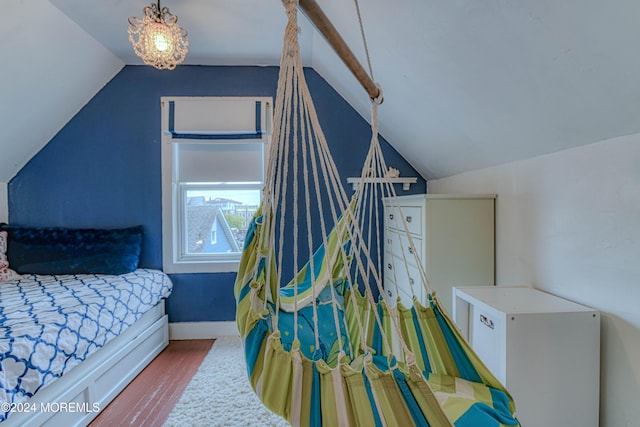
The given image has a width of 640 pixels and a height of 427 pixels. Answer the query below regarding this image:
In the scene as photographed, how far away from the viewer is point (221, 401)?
185 cm

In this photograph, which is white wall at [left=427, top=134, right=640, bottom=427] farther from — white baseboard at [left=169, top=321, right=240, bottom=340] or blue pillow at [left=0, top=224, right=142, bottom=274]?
blue pillow at [left=0, top=224, right=142, bottom=274]

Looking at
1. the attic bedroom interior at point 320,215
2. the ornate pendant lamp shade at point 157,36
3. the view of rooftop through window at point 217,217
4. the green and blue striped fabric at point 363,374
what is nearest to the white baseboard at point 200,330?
the attic bedroom interior at point 320,215

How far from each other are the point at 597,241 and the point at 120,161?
3262 mm

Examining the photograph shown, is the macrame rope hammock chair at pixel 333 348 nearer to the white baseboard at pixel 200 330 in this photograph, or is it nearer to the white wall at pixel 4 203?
the white baseboard at pixel 200 330

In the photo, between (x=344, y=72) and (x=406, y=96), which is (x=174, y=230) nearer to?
(x=344, y=72)

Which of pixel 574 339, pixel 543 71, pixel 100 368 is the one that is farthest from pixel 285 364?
pixel 100 368

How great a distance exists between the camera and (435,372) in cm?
109

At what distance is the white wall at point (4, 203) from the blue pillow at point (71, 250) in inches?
4.6

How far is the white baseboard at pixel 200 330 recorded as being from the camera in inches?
108

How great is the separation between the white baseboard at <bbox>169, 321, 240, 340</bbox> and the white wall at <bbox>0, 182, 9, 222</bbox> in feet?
5.58

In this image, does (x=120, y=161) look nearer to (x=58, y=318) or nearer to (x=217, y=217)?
(x=217, y=217)

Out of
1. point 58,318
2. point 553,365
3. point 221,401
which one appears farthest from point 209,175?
point 553,365

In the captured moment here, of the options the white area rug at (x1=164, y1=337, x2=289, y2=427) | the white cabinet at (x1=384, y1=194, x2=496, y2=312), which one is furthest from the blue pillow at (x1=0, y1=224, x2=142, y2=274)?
the white cabinet at (x1=384, y1=194, x2=496, y2=312)

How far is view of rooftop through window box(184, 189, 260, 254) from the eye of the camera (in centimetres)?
282
